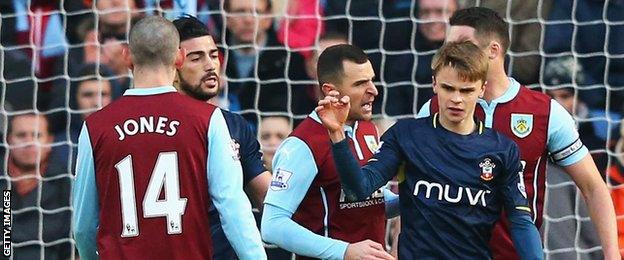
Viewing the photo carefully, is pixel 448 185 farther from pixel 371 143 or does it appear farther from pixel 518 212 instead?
pixel 371 143

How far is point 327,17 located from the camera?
7.36 meters

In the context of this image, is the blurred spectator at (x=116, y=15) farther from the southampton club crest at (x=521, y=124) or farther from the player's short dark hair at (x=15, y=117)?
the southampton club crest at (x=521, y=124)

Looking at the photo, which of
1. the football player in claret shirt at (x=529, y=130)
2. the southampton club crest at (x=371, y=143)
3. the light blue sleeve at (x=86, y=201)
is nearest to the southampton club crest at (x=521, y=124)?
the football player in claret shirt at (x=529, y=130)

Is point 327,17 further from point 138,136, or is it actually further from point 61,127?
point 138,136

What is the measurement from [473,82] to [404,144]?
1.00 ft

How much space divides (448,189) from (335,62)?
78 centimetres

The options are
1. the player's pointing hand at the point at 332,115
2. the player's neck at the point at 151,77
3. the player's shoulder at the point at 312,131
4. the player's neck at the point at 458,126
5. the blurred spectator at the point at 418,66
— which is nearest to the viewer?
the player's pointing hand at the point at 332,115

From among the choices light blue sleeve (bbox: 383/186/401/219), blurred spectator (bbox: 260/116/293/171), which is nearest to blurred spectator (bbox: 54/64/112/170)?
blurred spectator (bbox: 260/116/293/171)

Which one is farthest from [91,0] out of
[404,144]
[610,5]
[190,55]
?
[404,144]

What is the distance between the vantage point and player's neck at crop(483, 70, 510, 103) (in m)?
5.06

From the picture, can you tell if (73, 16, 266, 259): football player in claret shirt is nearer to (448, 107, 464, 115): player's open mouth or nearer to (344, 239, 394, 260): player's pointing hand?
(344, 239, 394, 260): player's pointing hand

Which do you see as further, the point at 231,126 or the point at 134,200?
the point at 231,126

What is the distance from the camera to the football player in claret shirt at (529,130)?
4.98 metres

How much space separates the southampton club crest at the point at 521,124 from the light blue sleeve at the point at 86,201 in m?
1.52
